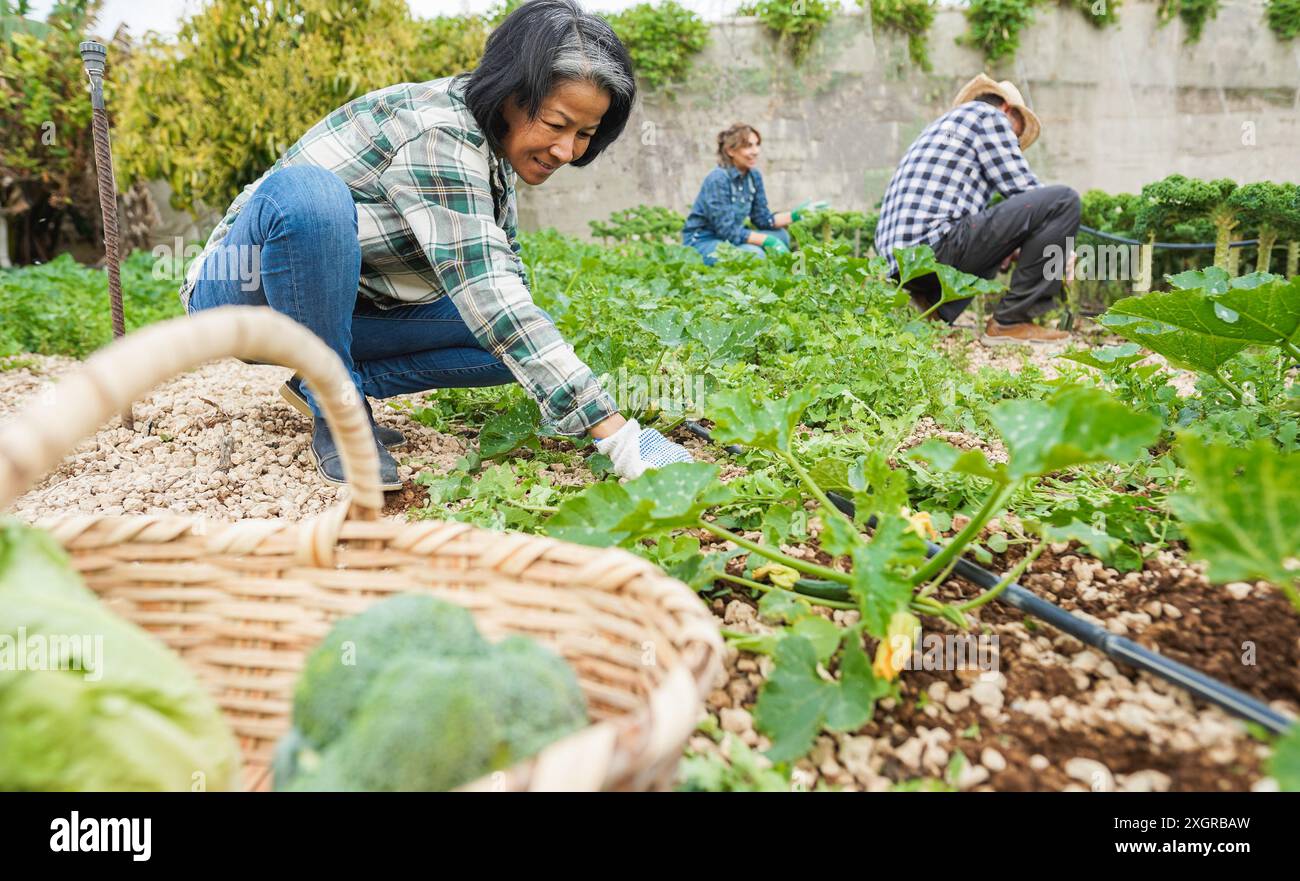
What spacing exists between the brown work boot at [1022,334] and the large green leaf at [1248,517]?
3.85 m

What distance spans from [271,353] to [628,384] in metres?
1.72

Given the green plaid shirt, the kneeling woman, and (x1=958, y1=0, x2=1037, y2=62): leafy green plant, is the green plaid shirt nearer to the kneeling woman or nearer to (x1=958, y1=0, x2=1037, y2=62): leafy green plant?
the kneeling woman

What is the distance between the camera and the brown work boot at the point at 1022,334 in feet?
15.2

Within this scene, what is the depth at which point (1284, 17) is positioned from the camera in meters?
9.80

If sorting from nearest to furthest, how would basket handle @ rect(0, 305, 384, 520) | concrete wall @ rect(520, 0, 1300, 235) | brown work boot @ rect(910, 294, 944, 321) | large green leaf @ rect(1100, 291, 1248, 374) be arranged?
basket handle @ rect(0, 305, 384, 520) < large green leaf @ rect(1100, 291, 1248, 374) < brown work boot @ rect(910, 294, 944, 321) < concrete wall @ rect(520, 0, 1300, 235)

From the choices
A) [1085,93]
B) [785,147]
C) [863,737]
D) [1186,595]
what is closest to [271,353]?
[863,737]

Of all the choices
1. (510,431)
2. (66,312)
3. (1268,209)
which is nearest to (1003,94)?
(1268,209)

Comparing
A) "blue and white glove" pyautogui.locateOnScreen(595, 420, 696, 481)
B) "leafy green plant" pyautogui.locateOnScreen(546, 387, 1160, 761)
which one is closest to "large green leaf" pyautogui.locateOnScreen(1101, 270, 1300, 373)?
"leafy green plant" pyautogui.locateOnScreen(546, 387, 1160, 761)

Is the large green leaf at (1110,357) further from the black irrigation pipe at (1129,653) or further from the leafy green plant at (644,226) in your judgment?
the leafy green plant at (644,226)

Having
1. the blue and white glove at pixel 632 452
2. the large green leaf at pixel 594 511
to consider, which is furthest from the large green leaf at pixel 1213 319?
the large green leaf at pixel 594 511

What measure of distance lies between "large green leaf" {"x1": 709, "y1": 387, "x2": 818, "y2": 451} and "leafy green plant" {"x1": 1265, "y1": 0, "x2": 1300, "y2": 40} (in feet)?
39.2

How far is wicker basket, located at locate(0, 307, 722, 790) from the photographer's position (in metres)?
0.98

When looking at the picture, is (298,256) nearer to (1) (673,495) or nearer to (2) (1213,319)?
(1) (673,495)

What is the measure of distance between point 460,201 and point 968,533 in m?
1.46
